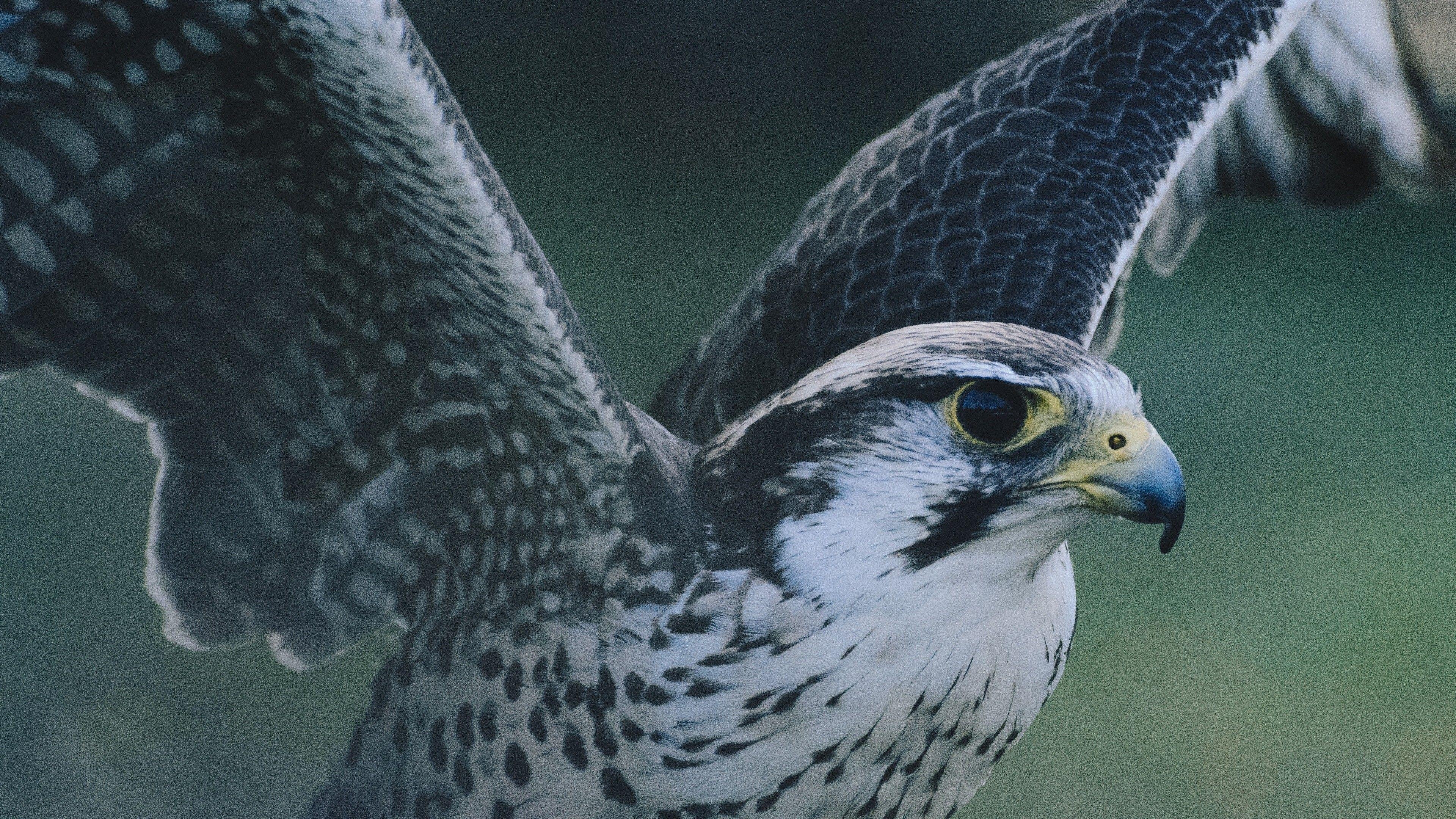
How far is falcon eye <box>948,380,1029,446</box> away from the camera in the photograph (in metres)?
1.58

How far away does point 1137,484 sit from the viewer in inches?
61.9

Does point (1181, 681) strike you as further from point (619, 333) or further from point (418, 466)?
point (418, 466)

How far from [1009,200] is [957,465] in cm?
105

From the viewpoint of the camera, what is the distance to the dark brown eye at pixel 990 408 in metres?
1.58

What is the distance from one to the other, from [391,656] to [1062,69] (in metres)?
1.65

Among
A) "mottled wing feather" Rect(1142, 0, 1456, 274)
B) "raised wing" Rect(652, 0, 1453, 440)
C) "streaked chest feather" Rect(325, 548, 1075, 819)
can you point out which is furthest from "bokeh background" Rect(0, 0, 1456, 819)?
"streaked chest feather" Rect(325, 548, 1075, 819)

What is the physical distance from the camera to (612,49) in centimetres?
703

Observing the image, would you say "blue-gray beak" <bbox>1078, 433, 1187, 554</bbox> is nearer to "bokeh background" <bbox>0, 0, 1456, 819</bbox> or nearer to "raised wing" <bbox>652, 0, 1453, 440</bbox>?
"raised wing" <bbox>652, 0, 1453, 440</bbox>

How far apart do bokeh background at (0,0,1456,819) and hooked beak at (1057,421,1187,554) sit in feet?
7.21

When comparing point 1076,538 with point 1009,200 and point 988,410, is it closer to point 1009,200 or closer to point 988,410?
point 1009,200

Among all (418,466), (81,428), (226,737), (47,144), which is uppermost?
(47,144)

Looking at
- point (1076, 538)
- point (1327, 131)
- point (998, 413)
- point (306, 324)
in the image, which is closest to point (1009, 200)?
point (998, 413)

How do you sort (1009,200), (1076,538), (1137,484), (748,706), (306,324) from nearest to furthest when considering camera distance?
(1137,484)
(748,706)
(306,324)
(1009,200)
(1076,538)

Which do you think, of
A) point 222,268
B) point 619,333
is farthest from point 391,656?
point 619,333
